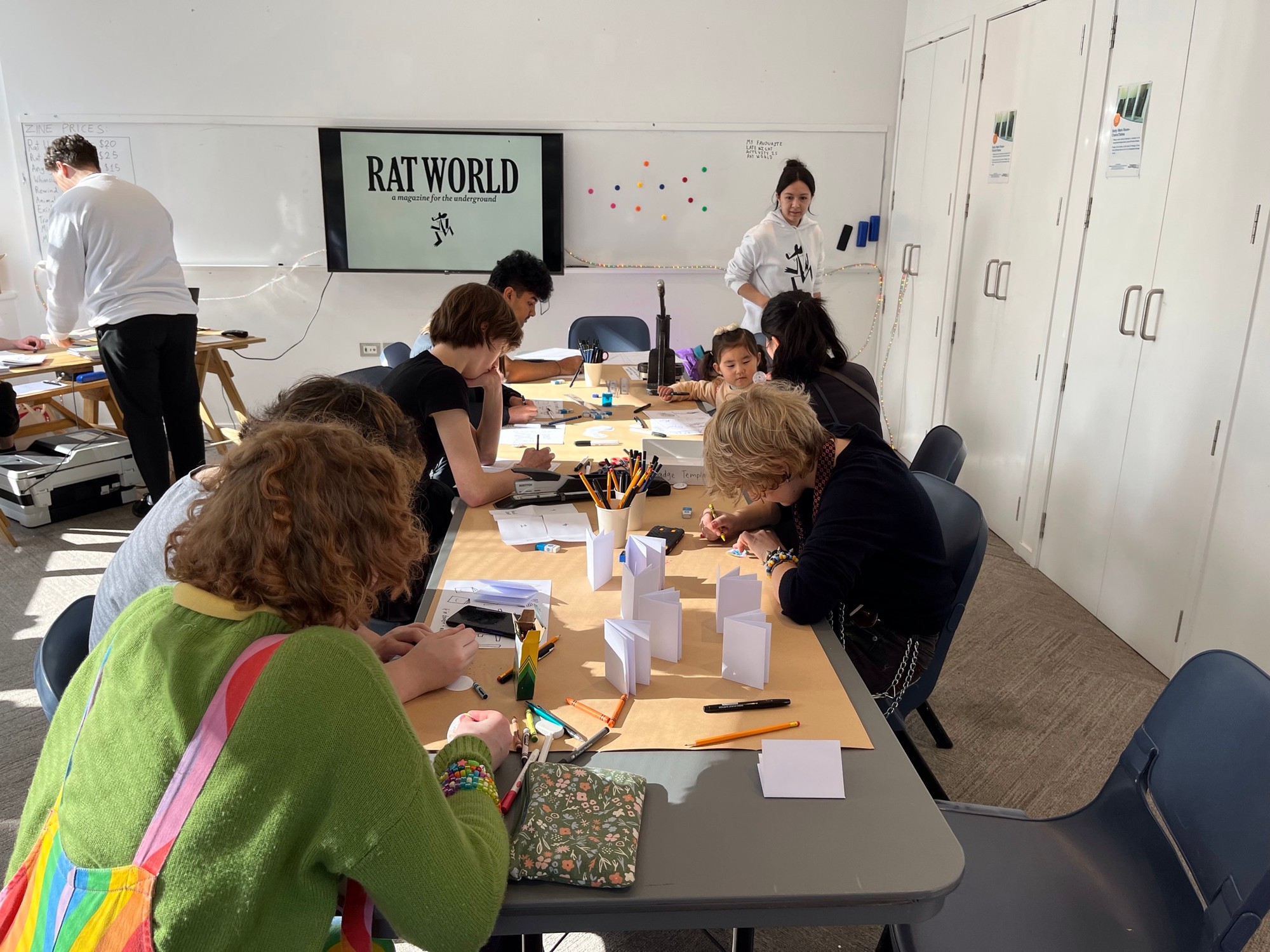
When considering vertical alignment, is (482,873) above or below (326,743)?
below

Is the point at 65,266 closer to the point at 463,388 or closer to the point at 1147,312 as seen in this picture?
the point at 463,388

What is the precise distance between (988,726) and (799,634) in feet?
4.43

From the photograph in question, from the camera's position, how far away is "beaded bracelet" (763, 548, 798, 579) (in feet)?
5.99

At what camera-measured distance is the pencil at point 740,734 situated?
4.19ft

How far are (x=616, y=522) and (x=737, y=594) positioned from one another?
459 millimetres

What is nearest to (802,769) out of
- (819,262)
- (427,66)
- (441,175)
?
(819,262)

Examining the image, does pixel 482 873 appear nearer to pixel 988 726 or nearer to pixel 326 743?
pixel 326 743

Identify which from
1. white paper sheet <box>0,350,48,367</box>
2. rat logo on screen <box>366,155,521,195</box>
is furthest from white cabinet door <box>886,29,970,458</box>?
white paper sheet <box>0,350,48,367</box>

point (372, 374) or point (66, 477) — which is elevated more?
point (372, 374)

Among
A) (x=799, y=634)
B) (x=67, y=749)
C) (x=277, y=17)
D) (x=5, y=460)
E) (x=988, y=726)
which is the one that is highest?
(x=277, y=17)

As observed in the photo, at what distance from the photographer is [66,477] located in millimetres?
4188

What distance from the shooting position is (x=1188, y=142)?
280cm

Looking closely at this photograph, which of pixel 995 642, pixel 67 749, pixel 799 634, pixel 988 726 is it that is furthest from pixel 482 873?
pixel 995 642

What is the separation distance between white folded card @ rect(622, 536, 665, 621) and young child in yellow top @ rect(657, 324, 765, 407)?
1.65 metres
